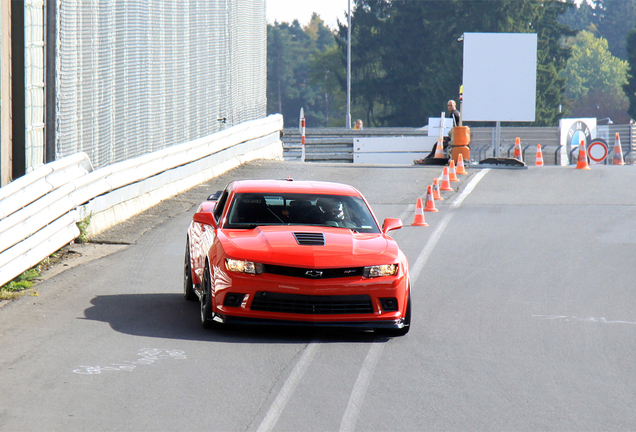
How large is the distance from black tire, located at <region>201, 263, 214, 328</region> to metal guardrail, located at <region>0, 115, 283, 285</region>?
2552 mm

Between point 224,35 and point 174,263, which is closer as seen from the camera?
point 174,263

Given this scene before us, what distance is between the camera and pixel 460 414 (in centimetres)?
578

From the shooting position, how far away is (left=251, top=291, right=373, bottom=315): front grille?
7566 millimetres

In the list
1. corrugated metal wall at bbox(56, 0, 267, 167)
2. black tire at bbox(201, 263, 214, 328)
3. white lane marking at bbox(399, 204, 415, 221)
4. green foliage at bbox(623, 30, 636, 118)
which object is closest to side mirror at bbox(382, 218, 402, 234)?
black tire at bbox(201, 263, 214, 328)

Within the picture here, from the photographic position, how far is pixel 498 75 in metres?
29.2

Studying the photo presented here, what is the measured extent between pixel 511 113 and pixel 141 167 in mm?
16155

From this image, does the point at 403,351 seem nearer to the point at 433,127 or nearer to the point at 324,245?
the point at 324,245

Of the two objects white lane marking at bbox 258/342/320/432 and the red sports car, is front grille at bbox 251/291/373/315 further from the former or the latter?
white lane marking at bbox 258/342/320/432

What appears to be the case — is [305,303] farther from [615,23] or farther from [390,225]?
[615,23]

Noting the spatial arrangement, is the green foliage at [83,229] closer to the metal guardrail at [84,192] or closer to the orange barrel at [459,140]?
the metal guardrail at [84,192]

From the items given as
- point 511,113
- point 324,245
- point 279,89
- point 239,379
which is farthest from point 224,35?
point 279,89

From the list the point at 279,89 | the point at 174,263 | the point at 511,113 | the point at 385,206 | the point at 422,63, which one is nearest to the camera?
the point at 174,263

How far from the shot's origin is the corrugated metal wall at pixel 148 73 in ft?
47.3

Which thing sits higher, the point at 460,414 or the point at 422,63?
the point at 422,63
